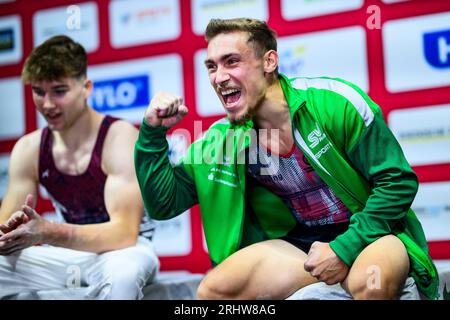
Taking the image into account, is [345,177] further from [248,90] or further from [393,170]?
[248,90]

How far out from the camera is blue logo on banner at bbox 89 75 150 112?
2.62 meters

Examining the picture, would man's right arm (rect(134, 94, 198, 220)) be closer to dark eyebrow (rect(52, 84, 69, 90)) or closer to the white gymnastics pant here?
the white gymnastics pant

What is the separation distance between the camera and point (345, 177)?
1.61 m

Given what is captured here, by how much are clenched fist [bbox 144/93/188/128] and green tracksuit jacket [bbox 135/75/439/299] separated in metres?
0.02

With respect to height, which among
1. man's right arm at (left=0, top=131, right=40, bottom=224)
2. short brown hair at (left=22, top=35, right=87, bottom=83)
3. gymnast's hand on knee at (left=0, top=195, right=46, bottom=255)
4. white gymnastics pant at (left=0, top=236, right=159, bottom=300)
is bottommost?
white gymnastics pant at (left=0, top=236, right=159, bottom=300)

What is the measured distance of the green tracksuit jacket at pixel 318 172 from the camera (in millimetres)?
1527

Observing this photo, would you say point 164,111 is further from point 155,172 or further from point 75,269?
point 75,269

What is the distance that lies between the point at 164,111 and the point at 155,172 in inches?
6.9

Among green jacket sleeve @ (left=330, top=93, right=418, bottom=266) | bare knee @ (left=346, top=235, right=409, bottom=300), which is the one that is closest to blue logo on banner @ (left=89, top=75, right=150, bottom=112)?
green jacket sleeve @ (left=330, top=93, right=418, bottom=266)

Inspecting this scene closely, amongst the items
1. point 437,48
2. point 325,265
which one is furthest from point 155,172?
point 437,48

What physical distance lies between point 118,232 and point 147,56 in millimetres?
949

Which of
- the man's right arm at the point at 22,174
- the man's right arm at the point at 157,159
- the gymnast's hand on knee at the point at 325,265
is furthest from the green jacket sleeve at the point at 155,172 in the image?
the man's right arm at the point at 22,174

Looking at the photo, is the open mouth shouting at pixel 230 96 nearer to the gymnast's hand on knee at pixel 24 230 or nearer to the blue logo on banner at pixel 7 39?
the gymnast's hand on knee at pixel 24 230

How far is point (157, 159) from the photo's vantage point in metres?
1.74
